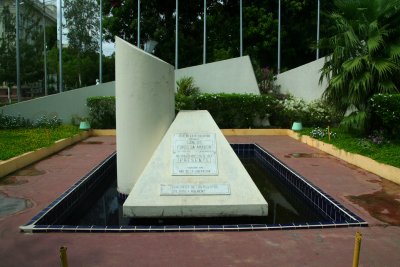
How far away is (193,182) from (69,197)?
1876 millimetres

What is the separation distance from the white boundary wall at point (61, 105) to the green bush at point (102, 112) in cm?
52

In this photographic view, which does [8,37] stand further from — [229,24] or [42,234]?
[42,234]

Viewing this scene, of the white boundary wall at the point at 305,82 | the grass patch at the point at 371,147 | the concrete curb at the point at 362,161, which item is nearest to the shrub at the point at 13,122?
the concrete curb at the point at 362,161

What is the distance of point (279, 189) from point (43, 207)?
3.91 metres

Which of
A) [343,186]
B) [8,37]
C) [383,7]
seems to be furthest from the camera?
[8,37]

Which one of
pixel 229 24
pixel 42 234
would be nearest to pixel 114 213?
pixel 42 234

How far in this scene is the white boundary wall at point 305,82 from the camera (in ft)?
45.9

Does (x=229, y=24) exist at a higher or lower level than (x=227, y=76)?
higher

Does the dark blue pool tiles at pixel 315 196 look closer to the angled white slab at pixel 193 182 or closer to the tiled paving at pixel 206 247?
the tiled paving at pixel 206 247

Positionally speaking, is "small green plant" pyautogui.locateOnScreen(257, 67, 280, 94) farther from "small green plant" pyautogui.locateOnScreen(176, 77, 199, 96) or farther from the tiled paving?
the tiled paving

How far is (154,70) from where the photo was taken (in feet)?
19.5

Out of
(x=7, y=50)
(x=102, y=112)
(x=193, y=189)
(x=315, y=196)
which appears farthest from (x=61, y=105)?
(x=7, y=50)

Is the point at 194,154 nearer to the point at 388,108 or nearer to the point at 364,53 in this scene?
the point at 388,108

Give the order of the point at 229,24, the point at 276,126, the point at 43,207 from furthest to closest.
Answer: the point at 229,24 → the point at 276,126 → the point at 43,207
